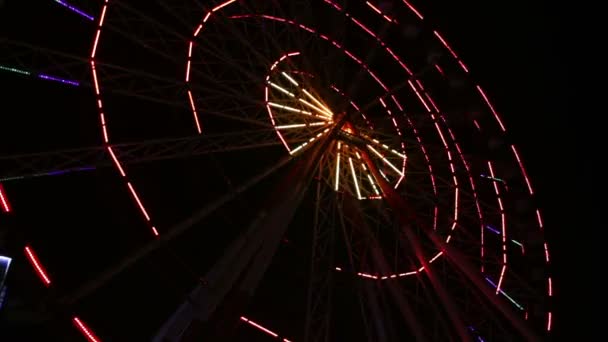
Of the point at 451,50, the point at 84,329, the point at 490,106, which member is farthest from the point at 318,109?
the point at 84,329

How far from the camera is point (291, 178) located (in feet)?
31.1

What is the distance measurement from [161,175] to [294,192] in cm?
491

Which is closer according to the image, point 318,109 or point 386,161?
point 318,109

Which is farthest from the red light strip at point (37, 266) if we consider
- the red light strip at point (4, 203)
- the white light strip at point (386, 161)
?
the white light strip at point (386, 161)

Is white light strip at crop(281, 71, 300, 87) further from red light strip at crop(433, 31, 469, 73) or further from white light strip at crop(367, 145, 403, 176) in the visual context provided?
red light strip at crop(433, 31, 469, 73)

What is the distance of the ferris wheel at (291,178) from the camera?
384 inches

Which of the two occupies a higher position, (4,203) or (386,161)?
(4,203)

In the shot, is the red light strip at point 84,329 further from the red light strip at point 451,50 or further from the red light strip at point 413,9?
the red light strip at point 451,50

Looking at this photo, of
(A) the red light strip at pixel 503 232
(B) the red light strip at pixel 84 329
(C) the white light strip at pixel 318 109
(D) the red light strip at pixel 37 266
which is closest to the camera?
(D) the red light strip at pixel 37 266

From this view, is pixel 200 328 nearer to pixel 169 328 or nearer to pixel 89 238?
pixel 169 328

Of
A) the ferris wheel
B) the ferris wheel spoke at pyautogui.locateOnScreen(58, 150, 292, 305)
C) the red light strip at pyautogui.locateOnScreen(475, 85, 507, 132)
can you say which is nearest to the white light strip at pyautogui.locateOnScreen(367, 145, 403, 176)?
the ferris wheel

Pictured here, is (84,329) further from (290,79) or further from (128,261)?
(290,79)

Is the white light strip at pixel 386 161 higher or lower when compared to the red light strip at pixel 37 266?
lower

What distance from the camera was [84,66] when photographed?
917 cm
